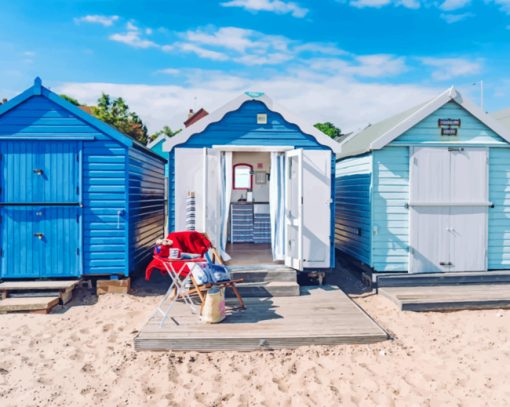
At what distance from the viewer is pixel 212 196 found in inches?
249

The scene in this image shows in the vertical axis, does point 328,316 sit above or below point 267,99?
below

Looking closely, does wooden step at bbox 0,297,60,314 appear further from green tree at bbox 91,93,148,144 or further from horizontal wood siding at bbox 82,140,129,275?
green tree at bbox 91,93,148,144

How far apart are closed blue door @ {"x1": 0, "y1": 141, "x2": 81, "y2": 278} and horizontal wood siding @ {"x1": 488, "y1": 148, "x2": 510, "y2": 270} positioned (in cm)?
731

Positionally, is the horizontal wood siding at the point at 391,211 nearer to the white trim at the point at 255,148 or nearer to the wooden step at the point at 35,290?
the white trim at the point at 255,148

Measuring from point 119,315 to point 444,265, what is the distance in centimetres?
560

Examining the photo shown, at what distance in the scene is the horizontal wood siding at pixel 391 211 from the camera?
6.65 m

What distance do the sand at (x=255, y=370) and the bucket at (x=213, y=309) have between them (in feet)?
1.93

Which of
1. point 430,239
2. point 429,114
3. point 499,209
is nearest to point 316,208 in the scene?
point 430,239

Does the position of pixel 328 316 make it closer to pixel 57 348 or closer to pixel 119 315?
pixel 119 315

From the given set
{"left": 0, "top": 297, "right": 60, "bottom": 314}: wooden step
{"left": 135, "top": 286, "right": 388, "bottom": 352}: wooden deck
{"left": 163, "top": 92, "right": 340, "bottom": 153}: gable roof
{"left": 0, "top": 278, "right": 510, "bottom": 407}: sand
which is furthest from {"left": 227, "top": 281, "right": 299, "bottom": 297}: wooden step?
{"left": 0, "top": 297, "right": 60, "bottom": 314}: wooden step

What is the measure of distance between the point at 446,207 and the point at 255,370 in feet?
15.7

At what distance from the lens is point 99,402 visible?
334 cm

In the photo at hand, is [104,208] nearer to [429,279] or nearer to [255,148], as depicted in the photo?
[255,148]

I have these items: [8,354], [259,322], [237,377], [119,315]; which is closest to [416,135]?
[259,322]
